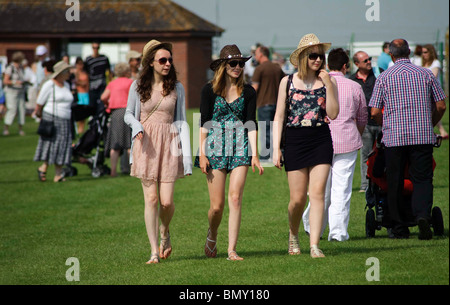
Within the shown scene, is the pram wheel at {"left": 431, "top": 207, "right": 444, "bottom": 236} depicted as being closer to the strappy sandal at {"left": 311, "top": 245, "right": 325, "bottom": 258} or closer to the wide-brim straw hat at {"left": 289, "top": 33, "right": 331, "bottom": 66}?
the strappy sandal at {"left": 311, "top": 245, "right": 325, "bottom": 258}

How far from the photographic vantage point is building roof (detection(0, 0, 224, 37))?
4056cm

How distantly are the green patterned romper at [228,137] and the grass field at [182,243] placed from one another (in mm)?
1009

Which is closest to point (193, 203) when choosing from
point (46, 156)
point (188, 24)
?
point (46, 156)

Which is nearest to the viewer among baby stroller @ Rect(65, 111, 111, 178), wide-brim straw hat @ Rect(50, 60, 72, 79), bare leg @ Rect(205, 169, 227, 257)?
bare leg @ Rect(205, 169, 227, 257)

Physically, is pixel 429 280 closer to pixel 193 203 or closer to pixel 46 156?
pixel 193 203

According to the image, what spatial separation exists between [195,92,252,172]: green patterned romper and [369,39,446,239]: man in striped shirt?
1.88 m

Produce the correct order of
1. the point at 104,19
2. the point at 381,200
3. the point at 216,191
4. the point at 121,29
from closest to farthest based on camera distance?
the point at 216,191
the point at 381,200
the point at 121,29
the point at 104,19

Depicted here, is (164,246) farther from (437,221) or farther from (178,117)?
(437,221)

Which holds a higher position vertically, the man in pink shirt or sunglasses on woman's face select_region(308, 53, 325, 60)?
sunglasses on woman's face select_region(308, 53, 325, 60)

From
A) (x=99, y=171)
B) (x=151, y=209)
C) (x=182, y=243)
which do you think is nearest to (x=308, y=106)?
(x=151, y=209)

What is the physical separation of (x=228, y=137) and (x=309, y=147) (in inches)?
31.5

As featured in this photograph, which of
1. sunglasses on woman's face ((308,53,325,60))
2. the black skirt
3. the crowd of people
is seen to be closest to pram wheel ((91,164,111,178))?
the crowd of people

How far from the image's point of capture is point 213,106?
26.8 ft

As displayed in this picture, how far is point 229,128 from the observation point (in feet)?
26.8
